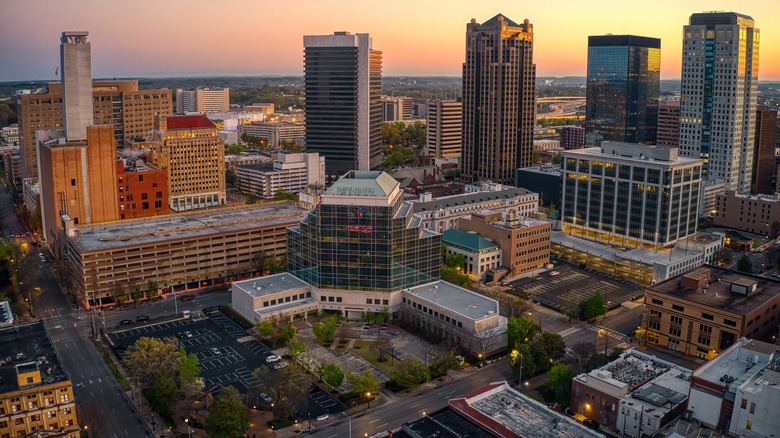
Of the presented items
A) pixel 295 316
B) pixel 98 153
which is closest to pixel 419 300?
pixel 295 316

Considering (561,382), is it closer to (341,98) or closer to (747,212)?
(747,212)

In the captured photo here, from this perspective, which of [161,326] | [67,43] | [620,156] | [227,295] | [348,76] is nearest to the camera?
[161,326]

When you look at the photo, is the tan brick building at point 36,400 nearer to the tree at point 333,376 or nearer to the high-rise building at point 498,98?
the tree at point 333,376

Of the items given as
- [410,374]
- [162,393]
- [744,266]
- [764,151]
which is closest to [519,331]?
[410,374]

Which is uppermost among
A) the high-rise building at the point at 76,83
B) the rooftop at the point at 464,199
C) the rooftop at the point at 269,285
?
the high-rise building at the point at 76,83

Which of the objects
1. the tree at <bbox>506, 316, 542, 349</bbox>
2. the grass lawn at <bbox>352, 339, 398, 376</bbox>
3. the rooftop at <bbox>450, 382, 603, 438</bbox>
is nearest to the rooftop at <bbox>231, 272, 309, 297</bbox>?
the grass lawn at <bbox>352, 339, 398, 376</bbox>

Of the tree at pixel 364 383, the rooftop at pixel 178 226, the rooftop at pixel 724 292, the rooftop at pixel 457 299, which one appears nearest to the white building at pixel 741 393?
the rooftop at pixel 724 292

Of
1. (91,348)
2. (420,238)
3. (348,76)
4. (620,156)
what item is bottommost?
(91,348)

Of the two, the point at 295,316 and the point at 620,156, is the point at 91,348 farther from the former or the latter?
the point at 620,156
